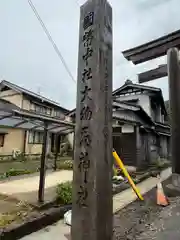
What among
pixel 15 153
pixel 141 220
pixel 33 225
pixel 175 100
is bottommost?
pixel 141 220

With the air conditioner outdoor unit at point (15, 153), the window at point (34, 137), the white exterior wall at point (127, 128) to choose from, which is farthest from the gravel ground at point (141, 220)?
the window at point (34, 137)

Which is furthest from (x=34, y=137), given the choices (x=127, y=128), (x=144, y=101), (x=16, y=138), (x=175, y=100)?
(x=175, y=100)

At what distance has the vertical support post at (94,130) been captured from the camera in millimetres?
2533

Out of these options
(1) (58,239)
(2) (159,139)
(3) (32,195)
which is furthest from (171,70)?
(2) (159,139)

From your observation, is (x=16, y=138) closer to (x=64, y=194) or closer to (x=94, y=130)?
(x=64, y=194)

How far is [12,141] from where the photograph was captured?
1850cm

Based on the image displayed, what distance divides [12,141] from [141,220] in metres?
16.3

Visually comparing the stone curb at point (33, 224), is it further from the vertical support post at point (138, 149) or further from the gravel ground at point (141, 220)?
the vertical support post at point (138, 149)

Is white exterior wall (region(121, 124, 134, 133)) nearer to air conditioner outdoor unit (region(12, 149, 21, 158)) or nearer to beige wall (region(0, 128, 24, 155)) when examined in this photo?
air conditioner outdoor unit (region(12, 149, 21, 158))

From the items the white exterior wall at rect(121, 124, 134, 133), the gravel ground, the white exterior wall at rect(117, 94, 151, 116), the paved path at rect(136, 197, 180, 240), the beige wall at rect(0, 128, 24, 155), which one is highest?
the white exterior wall at rect(117, 94, 151, 116)

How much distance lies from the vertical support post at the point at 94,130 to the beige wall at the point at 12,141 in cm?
1660

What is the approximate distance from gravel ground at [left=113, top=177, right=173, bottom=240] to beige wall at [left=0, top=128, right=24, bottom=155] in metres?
14.6

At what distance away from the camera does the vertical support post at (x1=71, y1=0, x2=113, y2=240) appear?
2533 mm

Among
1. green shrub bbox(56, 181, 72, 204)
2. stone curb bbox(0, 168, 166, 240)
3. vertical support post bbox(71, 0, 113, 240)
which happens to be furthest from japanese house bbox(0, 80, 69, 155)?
vertical support post bbox(71, 0, 113, 240)
